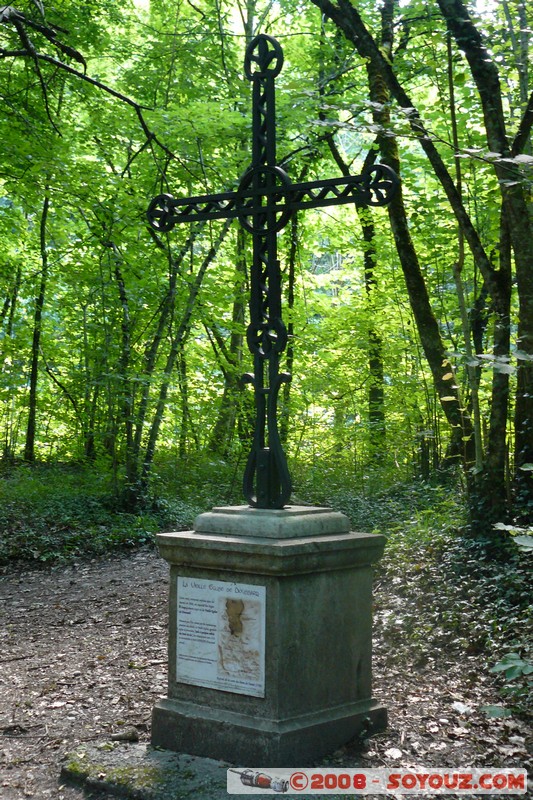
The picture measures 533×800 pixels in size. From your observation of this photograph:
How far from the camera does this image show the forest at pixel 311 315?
654 centimetres

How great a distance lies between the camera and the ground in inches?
158

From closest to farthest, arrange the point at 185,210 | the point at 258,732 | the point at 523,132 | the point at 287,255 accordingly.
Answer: the point at 258,732, the point at 185,210, the point at 523,132, the point at 287,255

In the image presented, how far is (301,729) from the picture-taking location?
12.6ft

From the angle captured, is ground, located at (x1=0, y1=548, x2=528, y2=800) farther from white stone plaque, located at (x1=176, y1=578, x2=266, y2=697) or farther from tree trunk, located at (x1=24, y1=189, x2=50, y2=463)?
tree trunk, located at (x1=24, y1=189, x2=50, y2=463)

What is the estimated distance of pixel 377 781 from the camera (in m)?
3.70

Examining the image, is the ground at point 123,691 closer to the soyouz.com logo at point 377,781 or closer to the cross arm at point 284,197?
the soyouz.com logo at point 377,781

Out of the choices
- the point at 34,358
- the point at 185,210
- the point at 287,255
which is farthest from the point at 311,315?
the point at 185,210

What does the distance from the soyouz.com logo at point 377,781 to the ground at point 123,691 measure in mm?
103

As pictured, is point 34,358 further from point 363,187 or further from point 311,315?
point 363,187

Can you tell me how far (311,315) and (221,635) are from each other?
51.9 feet

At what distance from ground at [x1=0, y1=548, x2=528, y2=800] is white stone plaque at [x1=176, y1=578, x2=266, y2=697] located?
21.8 inches

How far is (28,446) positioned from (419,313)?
970 cm

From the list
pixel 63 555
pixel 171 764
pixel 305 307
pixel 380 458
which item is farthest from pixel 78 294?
pixel 171 764

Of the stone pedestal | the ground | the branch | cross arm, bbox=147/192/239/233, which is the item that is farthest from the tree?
the stone pedestal
